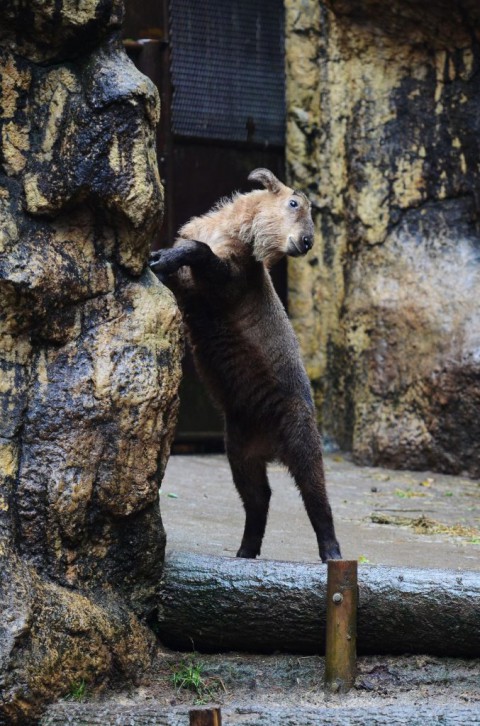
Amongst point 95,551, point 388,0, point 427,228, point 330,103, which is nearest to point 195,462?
point 427,228

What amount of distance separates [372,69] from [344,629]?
273 inches

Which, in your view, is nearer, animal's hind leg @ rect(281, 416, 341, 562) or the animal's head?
animal's hind leg @ rect(281, 416, 341, 562)

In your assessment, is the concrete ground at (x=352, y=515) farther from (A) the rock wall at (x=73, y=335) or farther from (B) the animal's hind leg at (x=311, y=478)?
(A) the rock wall at (x=73, y=335)

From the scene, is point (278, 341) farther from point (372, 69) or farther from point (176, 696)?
point (372, 69)

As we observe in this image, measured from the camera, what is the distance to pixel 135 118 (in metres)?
4.68

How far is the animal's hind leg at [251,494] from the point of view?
6.04m

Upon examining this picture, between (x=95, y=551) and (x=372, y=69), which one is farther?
(x=372, y=69)

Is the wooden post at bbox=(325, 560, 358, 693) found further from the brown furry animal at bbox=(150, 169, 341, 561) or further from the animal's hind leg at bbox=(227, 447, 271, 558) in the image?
the animal's hind leg at bbox=(227, 447, 271, 558)

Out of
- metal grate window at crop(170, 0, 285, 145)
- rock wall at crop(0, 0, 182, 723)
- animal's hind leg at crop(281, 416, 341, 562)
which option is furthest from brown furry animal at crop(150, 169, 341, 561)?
metal grate window at crop(170, 0, 285, 145)

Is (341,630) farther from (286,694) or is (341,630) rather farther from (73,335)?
(73,335)

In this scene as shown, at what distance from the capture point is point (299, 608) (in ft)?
16.8

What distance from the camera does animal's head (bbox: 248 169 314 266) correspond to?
19.6ft

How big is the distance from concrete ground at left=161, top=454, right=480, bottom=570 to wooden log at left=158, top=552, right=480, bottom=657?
0.64 m

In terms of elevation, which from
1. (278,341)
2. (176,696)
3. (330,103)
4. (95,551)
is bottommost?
(176,696)
